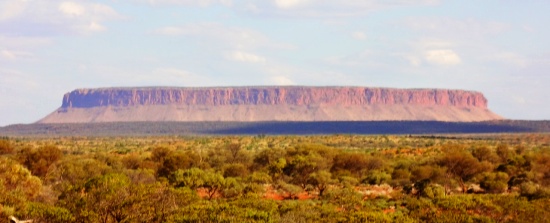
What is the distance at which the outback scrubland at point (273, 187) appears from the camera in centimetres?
2592

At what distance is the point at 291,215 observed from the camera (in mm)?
26344

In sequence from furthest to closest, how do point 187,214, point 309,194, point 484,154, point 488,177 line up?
point 484,154 < point 488,177 < point 309,194 < point 187,214

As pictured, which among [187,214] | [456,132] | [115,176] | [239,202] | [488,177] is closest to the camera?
[187,214]

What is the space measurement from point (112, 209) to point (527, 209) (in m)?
15.0

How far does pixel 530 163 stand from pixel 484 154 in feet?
20.5

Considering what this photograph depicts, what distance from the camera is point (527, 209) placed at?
29.1 meters

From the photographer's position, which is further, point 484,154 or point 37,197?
point 484,154

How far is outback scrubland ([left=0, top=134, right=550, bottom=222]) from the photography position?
2592cm

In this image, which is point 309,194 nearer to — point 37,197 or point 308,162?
point 308,162

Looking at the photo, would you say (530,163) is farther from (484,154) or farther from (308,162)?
(308,162)

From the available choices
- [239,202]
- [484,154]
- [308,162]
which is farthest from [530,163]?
[239,202]

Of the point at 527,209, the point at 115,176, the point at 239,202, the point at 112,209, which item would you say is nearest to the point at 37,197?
the point at 115,176

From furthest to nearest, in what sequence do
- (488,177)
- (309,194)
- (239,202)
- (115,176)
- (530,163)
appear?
(530,163) → (488,177) → (309,194) → (115,176) → (239,202)

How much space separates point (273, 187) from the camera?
49.1 metres
